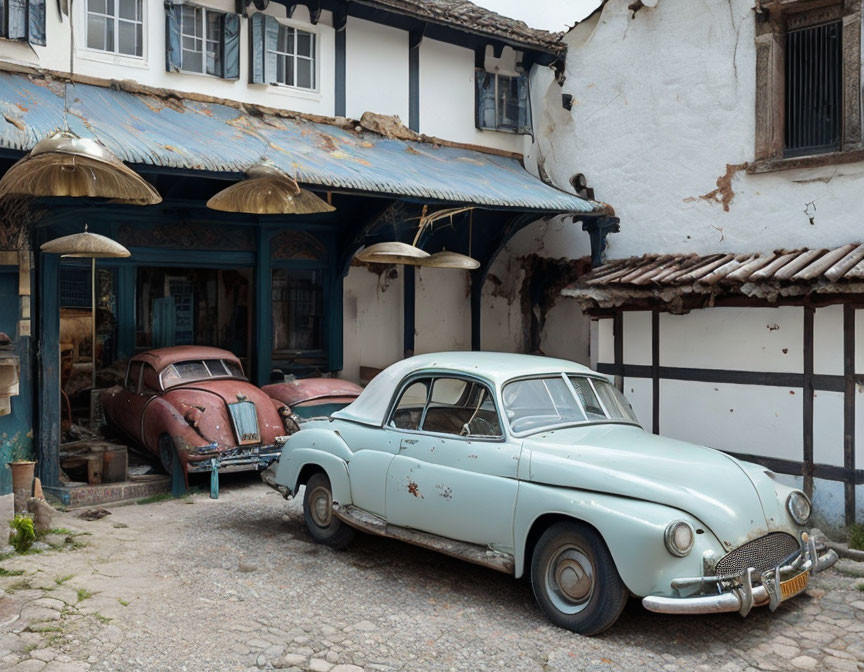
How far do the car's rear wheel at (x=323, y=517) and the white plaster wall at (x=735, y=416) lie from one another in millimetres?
4146

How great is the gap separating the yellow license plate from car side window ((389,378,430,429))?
2628 mm

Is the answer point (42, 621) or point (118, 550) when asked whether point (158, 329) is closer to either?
point (118, 550)

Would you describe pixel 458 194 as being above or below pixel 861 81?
below

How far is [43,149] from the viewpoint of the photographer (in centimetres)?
650

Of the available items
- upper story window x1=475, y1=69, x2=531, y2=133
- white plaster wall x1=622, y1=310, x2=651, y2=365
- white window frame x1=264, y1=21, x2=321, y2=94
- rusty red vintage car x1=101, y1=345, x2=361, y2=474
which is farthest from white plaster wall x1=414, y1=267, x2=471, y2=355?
white plaster wall x1=622, y1=310, x2=651, y2=365

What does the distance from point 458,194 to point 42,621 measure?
→ 22.8 ft

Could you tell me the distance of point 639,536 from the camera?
4.50 metres

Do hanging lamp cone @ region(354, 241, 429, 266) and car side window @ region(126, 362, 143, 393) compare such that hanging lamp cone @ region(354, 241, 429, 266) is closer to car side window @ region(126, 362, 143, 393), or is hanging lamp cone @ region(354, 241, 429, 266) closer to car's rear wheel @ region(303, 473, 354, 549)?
car side window @ region(126, 362, 143, 393)

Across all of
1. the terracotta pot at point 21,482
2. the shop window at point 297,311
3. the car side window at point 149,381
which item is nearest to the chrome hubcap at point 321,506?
the terracotta pot at point 21,482

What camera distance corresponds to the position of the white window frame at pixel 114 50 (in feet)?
31.7

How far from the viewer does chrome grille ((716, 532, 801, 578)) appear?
4.55 m

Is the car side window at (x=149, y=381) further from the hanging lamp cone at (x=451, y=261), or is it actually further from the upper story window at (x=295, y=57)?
the upper story window at (x=295, y=57)

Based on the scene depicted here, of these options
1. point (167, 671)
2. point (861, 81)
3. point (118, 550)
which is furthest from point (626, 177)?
point (167, 671)

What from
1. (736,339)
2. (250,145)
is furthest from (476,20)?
(736,339)
